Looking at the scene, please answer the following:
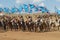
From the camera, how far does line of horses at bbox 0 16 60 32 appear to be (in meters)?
27.7

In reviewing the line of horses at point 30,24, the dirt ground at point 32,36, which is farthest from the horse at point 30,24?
the dirt ground at point 32,36

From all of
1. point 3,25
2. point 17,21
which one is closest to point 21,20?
point 17,21

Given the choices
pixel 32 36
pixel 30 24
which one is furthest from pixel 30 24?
pixel 32 36

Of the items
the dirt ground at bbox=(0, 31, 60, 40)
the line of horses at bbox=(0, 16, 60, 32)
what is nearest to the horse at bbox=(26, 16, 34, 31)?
the line of horses at bbox=(0, 16, 60, 32)

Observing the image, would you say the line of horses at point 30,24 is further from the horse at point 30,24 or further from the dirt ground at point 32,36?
the dirt ground at point 32,36

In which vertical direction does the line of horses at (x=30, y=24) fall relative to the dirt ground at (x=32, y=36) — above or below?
above

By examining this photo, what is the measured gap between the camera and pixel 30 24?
2791 cm

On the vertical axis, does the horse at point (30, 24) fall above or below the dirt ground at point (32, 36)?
above

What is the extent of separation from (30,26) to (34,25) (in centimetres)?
44

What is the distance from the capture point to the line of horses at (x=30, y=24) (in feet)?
91.0

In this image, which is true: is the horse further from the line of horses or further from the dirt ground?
the dirt ground

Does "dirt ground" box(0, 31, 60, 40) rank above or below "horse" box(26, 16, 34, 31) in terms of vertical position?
below

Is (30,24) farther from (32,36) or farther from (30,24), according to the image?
→ (32,36)

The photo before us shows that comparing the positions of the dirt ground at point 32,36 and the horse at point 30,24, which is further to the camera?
the horse at point 30,24
